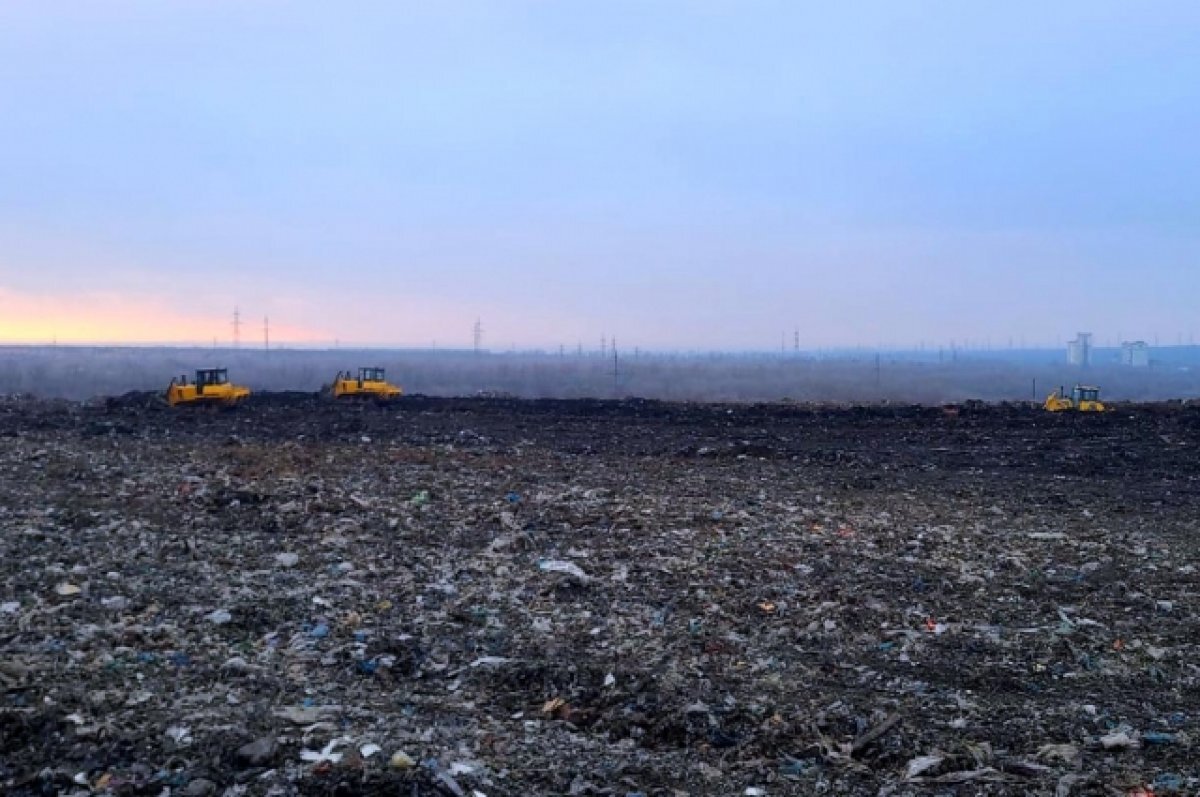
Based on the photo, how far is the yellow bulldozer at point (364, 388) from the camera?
25812mm

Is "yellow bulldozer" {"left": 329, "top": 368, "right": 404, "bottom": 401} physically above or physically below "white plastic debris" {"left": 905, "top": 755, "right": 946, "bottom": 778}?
above

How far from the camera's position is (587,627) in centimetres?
720

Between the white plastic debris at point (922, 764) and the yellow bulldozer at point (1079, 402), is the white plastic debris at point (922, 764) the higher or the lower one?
the lower one

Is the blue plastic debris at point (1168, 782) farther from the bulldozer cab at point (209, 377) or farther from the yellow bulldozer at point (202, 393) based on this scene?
the bulldozer cab at point (209, 377)

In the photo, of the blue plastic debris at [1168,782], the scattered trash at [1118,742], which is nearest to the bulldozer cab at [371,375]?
the scattered trash at [1118,742]

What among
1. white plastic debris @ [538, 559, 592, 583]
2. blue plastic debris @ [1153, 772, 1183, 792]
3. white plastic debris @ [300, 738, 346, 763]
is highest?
white plastic debris @ [538, 559, 592, 583]

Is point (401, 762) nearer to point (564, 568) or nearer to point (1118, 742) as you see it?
point (1118, 742)

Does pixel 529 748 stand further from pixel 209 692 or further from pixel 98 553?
pixel 98 553

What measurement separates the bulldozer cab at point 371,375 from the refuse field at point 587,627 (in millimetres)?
11491

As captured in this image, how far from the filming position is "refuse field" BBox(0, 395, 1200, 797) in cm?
489

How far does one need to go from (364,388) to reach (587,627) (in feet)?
65.4

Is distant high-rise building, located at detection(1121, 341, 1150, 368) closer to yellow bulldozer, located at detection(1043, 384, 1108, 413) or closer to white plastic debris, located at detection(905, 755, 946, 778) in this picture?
yellow bulldozer, located at detection(1043, 384, 1108, 413)

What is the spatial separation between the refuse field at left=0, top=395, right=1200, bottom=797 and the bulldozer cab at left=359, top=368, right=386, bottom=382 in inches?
452

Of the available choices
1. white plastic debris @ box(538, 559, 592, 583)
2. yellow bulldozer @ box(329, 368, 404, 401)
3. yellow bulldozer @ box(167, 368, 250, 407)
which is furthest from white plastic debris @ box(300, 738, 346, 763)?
yellow bulldozer @ box(329, 368, 404, 401)
